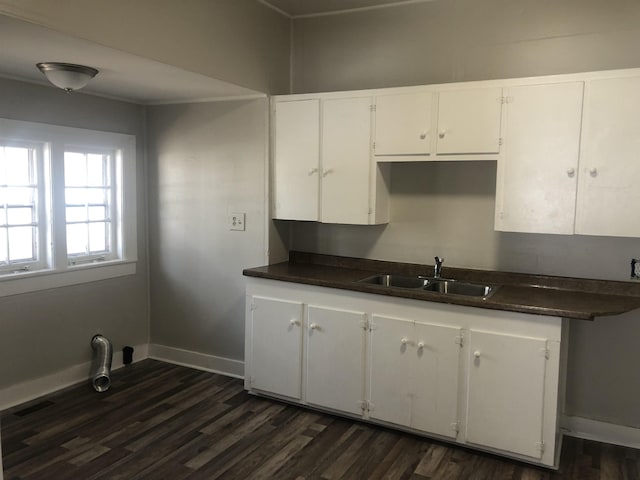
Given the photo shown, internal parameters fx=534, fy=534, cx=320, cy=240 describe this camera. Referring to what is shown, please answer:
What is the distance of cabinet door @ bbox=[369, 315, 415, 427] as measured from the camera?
3064 millimetres

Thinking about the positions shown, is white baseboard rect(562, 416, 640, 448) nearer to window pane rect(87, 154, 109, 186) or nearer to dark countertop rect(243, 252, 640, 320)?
dark countertop rect(243, 252, 640, 320)

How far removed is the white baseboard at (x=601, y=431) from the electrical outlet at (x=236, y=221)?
8.12 ft

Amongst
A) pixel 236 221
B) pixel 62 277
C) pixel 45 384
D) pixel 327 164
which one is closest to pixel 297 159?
pixel 327 164

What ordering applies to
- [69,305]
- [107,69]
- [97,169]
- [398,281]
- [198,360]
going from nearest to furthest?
[107,69]
[398,281]
[69,305]
[97,169]
[198,360]

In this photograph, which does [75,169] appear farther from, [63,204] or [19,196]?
[19,196]

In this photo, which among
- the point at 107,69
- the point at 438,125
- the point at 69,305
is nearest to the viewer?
the point at 107,69

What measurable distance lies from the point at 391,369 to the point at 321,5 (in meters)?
2.48

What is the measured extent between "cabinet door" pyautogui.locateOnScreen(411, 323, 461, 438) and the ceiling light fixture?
234 cm

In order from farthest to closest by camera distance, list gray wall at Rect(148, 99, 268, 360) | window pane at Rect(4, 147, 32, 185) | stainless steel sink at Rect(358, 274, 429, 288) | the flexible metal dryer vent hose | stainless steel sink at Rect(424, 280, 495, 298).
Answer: gray wall at Rect(148, 99, 268, 360) → the flexible metal dryer vent hose → stainless steel sink at Rect(358, 274, 429, 288) → window pane at Rect(4, 147, 32, 185) → stainless steel sink at Rect(424, 280, 495, 298)

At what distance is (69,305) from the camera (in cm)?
375

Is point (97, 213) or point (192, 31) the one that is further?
point (97, 213)

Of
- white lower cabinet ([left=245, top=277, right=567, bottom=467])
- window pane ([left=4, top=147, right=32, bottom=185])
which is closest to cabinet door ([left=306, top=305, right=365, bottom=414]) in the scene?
white lower cabinet ([left=245, top=277, right=567, bottom=467])

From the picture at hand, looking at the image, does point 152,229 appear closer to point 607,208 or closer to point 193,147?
point 193,147

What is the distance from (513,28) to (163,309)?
326 cm
